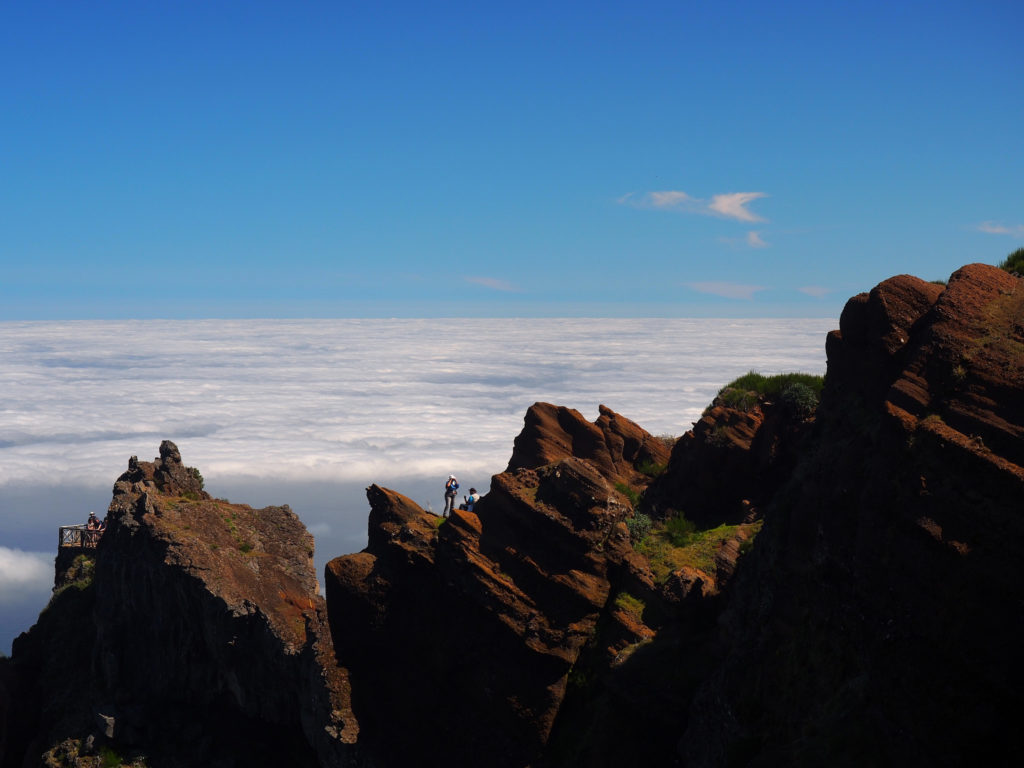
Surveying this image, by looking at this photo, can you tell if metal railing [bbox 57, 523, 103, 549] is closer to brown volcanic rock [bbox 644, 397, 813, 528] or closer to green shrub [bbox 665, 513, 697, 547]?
brown volcanic rock [bbox 644, 397, 813, 528]

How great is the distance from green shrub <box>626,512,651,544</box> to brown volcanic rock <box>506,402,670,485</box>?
6725 millimetres

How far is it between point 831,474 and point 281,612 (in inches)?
966

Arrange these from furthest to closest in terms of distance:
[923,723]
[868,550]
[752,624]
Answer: [752,624]
[868,550]
[923,723]

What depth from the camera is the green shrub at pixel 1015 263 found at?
52.1 ft

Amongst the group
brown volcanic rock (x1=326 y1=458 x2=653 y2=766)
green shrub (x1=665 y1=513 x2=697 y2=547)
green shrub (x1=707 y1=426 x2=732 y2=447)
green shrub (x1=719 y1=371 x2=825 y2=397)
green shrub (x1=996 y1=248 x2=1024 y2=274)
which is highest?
green shrub (x1=996 y1=248 x2=1024 y2=274)

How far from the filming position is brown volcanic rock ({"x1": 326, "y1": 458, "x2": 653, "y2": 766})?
70.6ft

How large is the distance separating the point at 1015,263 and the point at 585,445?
17.0 metres

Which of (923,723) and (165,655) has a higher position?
(923,723)

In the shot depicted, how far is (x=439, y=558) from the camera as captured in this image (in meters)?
23.4

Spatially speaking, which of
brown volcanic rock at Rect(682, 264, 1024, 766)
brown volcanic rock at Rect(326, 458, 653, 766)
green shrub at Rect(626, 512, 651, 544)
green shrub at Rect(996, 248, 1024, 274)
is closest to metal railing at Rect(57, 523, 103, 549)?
brown volcanic rock at Rect(326, 458, 653, 766)

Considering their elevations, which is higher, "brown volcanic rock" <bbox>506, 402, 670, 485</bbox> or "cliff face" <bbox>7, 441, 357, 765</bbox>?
"brown volcanic rock" <bbox>506, 402, 670, 485</bbox>

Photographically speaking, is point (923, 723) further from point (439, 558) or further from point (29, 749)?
point (29, 749)

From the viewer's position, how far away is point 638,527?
23391 mm

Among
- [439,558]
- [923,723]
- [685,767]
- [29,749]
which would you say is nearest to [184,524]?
[29,749]
